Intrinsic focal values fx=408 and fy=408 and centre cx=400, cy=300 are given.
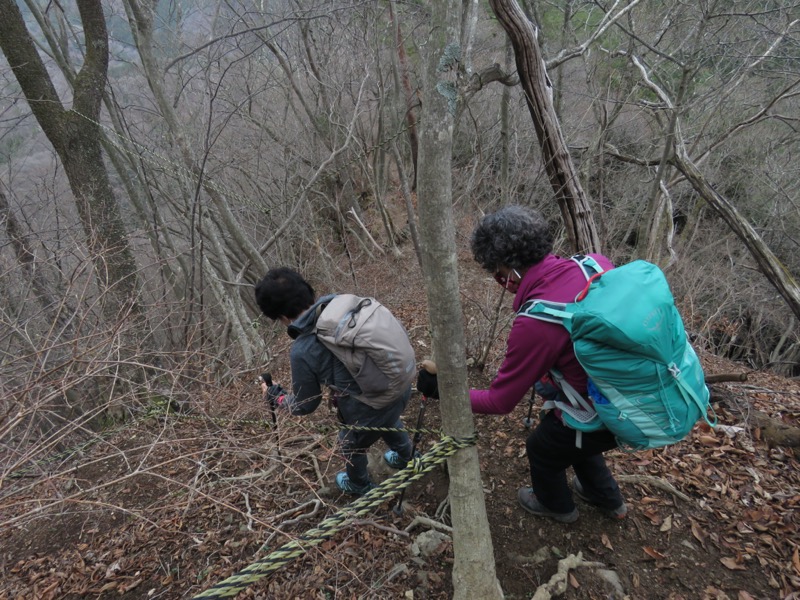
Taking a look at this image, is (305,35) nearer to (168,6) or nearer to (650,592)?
(168,6)

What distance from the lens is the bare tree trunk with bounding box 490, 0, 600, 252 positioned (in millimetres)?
2744

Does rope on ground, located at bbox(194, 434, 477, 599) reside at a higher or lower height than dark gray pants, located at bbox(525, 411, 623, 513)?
higher

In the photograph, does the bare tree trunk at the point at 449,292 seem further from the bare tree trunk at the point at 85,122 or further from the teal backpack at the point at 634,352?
the bare tree trunk at the point at 85,122

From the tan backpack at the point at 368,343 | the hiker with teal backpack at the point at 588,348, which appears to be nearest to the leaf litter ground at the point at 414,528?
the tan backpack at the point at 368,343

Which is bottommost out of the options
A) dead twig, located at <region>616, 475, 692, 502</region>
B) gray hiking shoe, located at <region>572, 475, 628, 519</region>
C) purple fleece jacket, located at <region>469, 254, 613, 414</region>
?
dead twig, located at <region>616, 475, 692, 502</region>

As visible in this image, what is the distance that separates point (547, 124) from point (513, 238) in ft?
5.58

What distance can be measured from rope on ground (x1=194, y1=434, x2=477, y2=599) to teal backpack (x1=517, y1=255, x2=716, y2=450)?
0.63 metres

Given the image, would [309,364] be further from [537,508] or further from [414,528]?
[537,508]

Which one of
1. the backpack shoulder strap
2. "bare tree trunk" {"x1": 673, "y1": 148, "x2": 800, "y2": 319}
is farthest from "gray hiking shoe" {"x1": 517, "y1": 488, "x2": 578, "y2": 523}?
"bare tree trunk" {"x1": 673, "y1": 148, "x2": 800, "y2": 319}

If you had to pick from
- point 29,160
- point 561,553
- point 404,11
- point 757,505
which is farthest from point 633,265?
point 29,160

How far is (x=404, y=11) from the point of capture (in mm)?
7340

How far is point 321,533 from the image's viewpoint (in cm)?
166

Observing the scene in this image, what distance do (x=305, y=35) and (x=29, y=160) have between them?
8.19m

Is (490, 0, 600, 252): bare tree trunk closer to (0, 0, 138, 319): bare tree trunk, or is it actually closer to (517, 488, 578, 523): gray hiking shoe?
(517, 488, 578, 523): gray hiking shoe
